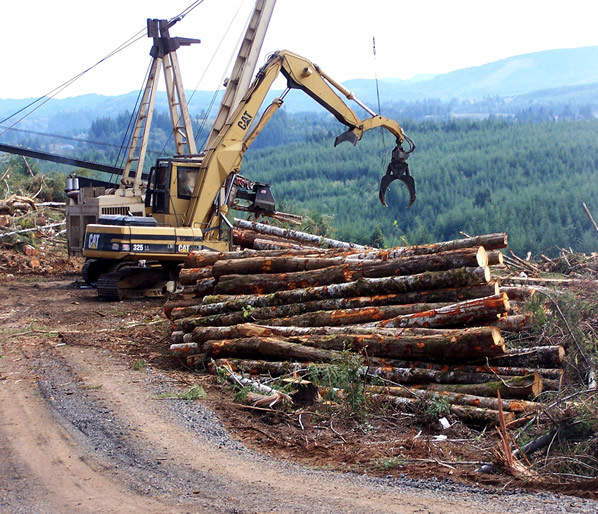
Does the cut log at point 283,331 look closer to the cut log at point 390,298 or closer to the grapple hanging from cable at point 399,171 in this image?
the cut log at point 390,298

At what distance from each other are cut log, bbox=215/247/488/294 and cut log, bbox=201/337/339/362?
1.06m

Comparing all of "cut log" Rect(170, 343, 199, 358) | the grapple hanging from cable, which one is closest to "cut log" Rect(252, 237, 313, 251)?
the grapple hanging from cable

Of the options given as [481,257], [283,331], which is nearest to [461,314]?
[481,257]

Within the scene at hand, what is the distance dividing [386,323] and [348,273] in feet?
3.44

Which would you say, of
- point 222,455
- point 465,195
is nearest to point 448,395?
point 222,455

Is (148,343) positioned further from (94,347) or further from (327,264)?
(327,264)

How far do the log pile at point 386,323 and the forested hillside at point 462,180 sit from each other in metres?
34.5

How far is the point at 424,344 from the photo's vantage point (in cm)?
841

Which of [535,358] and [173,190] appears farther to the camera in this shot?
[173,190]

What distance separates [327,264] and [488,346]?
9.35ft

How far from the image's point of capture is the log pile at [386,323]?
26.9ft

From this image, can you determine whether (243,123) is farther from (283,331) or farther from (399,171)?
(283,331)

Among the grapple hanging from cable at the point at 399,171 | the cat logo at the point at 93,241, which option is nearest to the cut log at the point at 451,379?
the cat logo at the point at 93,241

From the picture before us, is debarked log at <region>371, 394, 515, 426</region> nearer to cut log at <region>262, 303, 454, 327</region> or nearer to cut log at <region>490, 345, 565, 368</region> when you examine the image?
cut log at <region>490, 345, 565, 368</region>
